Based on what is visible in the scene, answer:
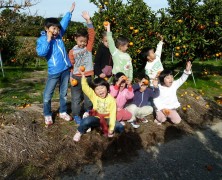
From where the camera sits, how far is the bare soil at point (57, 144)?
4.16m

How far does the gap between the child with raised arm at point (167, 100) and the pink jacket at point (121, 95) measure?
1.02m

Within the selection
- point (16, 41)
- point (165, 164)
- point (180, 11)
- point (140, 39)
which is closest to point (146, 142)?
point (165, 164)

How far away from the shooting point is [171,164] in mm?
4562

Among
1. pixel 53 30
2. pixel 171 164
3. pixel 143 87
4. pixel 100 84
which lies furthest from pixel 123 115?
pixel 53 30

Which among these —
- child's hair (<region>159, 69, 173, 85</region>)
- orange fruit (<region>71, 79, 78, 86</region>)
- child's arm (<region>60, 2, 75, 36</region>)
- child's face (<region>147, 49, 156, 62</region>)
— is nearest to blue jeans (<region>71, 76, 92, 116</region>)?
orange fruit (<region>71, 79, 78, 86</region>)

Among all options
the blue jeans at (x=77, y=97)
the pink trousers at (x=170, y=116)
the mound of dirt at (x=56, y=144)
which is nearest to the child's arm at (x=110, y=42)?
the blue jeans at (x=77, y=97)

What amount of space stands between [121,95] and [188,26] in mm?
4371

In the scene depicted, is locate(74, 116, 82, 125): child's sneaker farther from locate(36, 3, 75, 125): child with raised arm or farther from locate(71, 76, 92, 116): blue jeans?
locate(36, 3, 75, 125): child with raised arm

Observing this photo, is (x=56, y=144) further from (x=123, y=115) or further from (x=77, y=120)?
(x=123, y=115)

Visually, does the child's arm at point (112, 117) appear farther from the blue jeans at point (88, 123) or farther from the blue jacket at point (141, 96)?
the blue jacket at point (141, 96)

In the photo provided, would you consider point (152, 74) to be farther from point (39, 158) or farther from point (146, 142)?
point (39, 158)

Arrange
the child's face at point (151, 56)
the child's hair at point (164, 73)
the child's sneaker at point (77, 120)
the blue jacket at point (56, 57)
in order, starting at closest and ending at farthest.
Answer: the blue jacket at point (56, 57) → the child's sneaker at point (77, 120) → the child's hair at point (164, 73) → the child's face at point (151, 56)

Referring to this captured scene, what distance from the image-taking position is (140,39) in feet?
27.3

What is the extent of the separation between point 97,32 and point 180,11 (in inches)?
104
